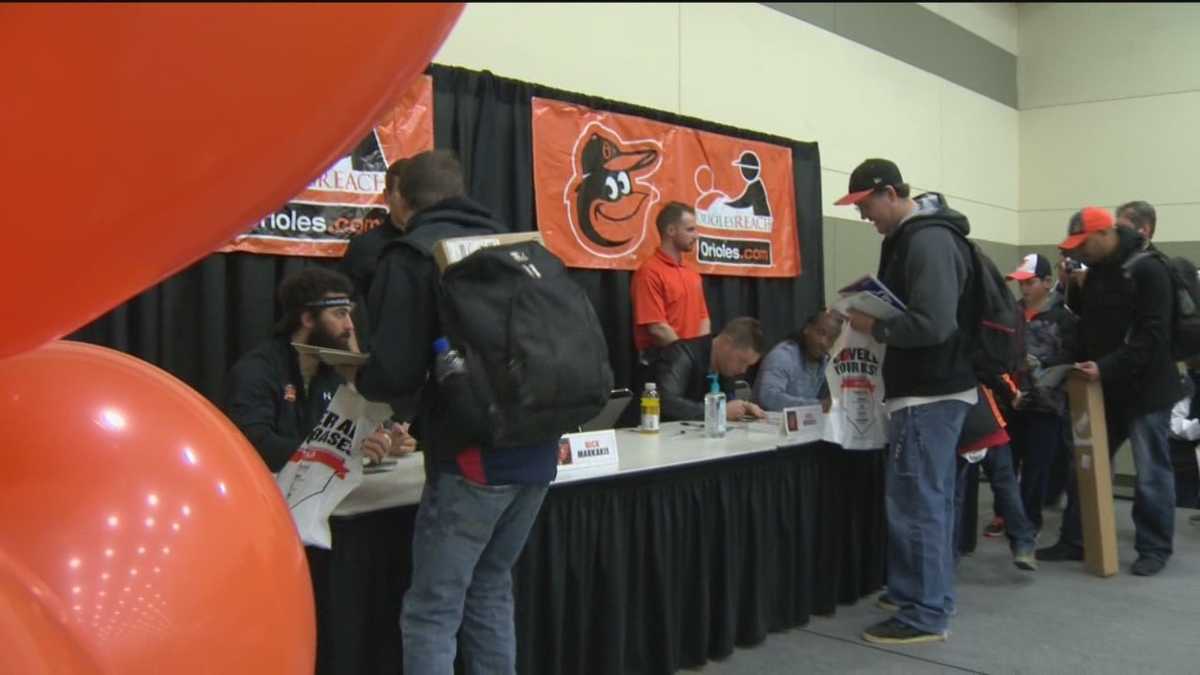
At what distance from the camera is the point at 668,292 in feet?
12.7

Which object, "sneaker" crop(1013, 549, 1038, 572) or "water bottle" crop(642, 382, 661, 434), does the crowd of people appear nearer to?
"sneaker" crop(1013, 549, 1038, 572)

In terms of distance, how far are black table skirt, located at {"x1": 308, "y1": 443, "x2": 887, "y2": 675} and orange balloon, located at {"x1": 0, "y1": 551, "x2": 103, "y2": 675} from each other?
930 millimetres

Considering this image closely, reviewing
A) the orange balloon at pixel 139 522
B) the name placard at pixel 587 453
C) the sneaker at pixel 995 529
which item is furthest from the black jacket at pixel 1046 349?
the orange balloon at pixel 139 522

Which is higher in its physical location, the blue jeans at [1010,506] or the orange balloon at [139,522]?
the orange balloon at [139,522]

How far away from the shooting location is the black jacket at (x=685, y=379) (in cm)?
331

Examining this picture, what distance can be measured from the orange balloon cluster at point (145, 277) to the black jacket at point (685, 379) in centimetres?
236

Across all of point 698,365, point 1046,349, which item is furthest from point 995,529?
point 698,365

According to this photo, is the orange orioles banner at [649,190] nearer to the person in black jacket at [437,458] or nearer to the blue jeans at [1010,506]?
the blue jeans at [1010,506]

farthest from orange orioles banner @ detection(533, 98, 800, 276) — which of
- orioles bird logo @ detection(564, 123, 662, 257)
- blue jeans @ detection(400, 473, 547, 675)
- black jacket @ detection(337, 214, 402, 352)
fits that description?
blue jeans @ detection(400, 473, 547, 675)

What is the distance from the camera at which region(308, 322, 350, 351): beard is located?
213cm

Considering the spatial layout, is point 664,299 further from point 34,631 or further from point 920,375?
point 34,631

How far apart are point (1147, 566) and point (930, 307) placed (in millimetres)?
1873

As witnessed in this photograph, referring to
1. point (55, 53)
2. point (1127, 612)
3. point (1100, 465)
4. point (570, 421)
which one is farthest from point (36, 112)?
point (1100, 465)

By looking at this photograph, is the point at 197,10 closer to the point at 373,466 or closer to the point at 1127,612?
the point at 373,466
